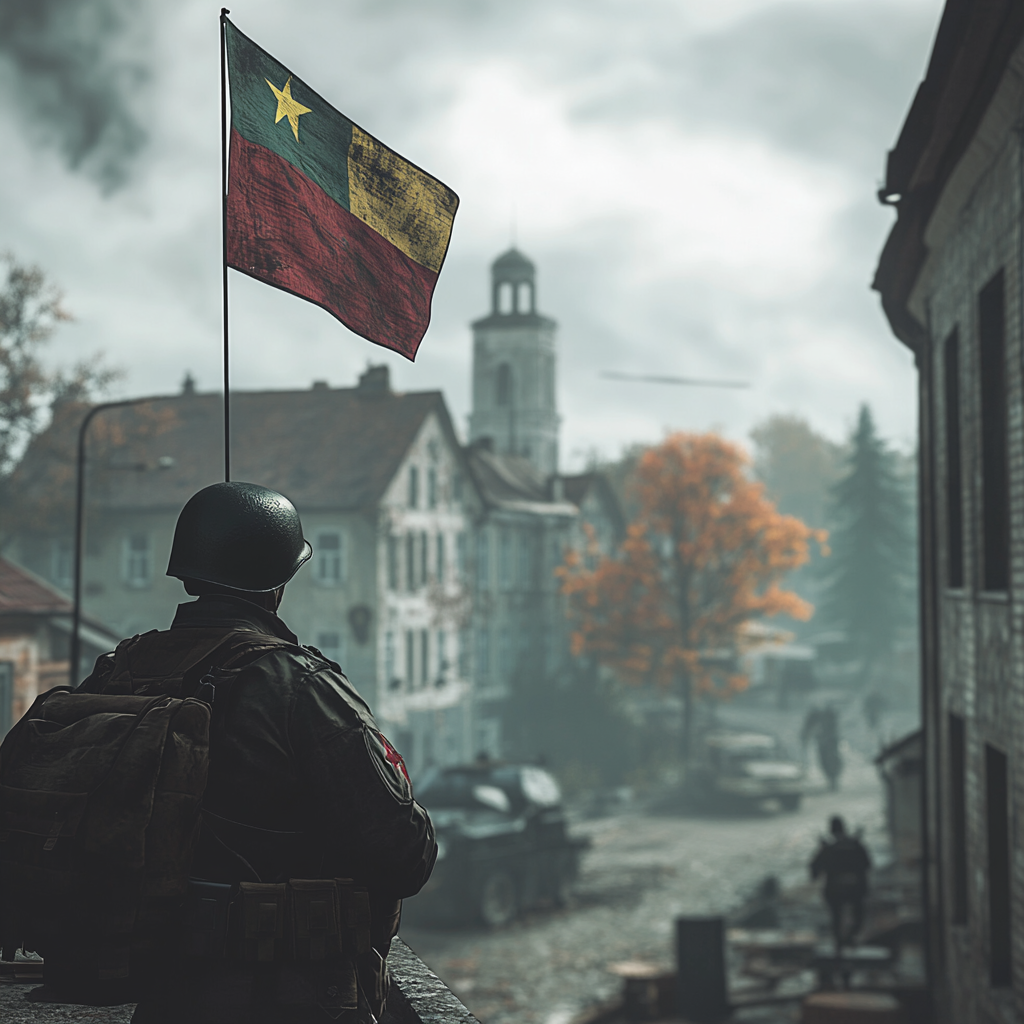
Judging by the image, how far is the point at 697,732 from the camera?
158 ft

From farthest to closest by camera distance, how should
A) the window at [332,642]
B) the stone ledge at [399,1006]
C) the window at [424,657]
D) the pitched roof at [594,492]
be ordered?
1. the pitched roof at [594,492]
2. the window at [424,657]
3. the window at [332,642]
4. the stone ledge at [399,1006]

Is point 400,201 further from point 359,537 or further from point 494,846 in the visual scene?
point 359,537

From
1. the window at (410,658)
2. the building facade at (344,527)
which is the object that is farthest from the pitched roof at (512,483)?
the window at (410,658)

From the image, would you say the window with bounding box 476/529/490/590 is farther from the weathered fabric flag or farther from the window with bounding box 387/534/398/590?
the weathered fabric flag

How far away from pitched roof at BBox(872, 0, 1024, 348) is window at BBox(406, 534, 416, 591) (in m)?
28.1

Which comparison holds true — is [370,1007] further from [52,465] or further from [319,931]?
[52,465]

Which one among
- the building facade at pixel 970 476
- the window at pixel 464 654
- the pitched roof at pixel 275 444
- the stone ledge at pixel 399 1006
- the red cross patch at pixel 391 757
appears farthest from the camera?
the window at pixel 464 654

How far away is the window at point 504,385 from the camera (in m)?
71.9

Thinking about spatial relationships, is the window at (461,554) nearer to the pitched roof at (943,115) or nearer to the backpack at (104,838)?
the pitched roof at (943,115)

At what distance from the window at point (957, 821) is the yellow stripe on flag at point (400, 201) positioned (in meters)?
8.03

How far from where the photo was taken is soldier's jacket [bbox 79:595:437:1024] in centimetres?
284

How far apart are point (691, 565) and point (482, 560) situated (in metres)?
7.26

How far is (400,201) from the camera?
4.76 meters

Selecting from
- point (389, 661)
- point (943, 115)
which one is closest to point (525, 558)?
point (389, 661)
